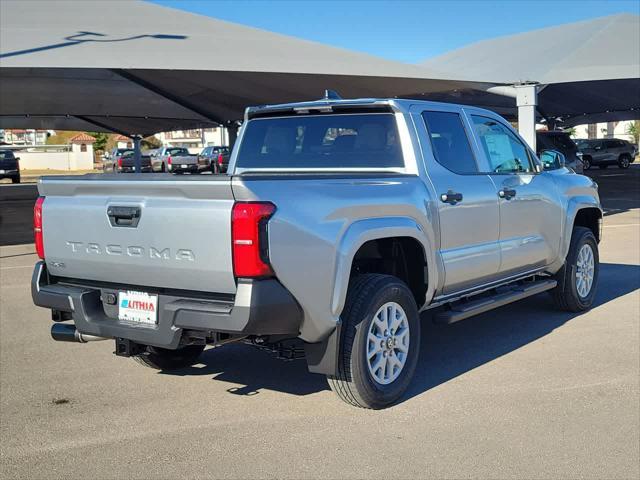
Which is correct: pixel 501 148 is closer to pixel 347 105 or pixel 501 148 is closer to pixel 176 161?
pixel 347 105

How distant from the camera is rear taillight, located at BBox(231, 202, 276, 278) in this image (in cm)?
390

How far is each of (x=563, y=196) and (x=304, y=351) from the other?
3.71 metres

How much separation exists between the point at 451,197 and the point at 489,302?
101cm

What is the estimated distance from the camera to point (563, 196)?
7160mm

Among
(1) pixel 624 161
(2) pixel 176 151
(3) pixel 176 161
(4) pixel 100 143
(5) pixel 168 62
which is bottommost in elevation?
(1) pixel 624 161

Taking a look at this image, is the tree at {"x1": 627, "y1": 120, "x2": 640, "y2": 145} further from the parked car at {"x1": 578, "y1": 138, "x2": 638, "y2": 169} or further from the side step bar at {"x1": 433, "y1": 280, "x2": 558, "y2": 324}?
the side step bar at {"x1": 433, "y1": 280, "x2": 558, "y2": 324}

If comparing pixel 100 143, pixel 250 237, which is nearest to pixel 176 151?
pixel 250 237

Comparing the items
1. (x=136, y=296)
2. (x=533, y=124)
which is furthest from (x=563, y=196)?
(x=533, y=124)

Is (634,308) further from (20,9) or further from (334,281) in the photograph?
(20,9)

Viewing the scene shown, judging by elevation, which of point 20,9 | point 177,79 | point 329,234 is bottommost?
point 329,234

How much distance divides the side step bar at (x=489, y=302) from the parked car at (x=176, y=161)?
3713 cm

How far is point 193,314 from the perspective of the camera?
4.07 metres

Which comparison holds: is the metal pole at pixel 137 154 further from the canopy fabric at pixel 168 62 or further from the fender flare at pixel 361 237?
the fender flare at pixel 361 237

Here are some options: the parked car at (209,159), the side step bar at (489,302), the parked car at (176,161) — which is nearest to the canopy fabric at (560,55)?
the side step bar at (489,302)
